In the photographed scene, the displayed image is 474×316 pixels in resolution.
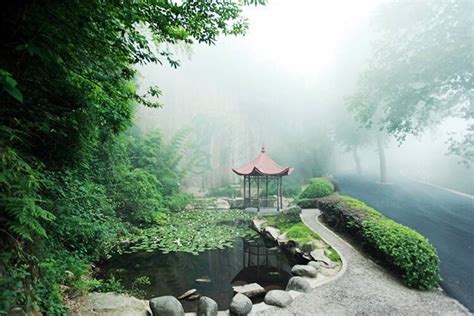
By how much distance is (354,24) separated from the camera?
22.5 m

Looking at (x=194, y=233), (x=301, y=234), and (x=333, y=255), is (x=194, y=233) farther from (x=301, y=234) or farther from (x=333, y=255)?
(x=333, y=255)

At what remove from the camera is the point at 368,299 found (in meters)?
4.16

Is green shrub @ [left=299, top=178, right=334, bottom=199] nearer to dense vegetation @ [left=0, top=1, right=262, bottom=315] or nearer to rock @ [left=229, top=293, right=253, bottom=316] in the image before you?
rock @ [left=229, top=293, right=253, bottom=316]

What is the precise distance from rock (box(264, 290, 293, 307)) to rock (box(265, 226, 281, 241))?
3.91 m

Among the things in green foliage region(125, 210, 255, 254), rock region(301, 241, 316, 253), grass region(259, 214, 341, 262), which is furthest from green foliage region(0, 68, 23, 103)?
rock region(301, 241, 316, 253)

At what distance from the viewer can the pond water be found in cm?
520

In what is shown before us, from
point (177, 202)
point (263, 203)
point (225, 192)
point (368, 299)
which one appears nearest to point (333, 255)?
point (368, 299)

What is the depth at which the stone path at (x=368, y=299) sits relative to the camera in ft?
12.6

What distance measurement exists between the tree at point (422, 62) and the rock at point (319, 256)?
11.3 meters

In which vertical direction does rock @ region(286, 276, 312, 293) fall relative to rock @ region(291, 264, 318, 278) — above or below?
above

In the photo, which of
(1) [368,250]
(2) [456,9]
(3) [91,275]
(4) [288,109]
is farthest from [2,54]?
(4) [288,109]

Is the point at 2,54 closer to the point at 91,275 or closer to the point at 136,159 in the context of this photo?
the point at 91,275

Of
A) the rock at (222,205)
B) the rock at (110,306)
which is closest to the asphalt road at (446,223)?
the rock at (110,306)

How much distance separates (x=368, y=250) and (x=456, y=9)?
47.2 ft
